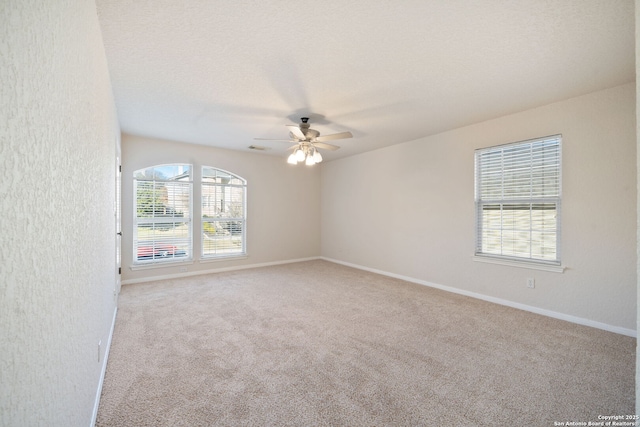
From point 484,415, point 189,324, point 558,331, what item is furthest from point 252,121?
point 558,331

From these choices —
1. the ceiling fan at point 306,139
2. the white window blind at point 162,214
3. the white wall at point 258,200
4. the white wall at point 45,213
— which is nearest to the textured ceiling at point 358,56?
the ceiling fan at point 306,139

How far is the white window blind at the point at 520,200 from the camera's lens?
11.3 feet

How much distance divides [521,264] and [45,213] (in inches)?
178

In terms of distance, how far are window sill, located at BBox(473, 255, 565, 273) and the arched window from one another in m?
4.49

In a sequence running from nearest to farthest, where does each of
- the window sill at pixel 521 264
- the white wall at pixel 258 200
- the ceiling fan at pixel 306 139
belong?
the window sill at pixel 521 264 < the ceiling fan at pixel 306 139 < the white wall at pixel 258 200

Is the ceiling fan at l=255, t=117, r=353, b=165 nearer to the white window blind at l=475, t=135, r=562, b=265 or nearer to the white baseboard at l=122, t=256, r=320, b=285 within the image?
the white window blind at l=475, t=135, r=562, b=265

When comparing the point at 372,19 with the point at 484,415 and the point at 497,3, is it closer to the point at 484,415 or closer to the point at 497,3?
the point at 497,3

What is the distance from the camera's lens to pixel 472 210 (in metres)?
4.15

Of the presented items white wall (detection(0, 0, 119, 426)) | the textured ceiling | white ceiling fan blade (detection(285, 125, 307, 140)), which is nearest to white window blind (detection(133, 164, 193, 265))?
the textured ceiling

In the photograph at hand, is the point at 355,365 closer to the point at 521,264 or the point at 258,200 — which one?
the point at 521,264

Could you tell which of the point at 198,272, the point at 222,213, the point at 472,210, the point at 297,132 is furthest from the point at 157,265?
the point at 472,210

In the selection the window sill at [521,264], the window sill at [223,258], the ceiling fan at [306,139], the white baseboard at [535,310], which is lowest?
the white baseboard at [535,310]

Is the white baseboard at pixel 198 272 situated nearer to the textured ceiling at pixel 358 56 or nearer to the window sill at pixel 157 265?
the window sill at pixel 157 265

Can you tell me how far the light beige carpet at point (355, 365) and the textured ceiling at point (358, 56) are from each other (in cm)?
254
